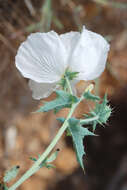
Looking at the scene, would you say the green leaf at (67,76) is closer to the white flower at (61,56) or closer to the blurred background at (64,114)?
the white flower at (61,56)

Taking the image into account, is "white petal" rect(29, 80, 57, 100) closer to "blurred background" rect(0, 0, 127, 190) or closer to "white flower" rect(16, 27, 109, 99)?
"white flower" rect(16, 27, 109, 99)

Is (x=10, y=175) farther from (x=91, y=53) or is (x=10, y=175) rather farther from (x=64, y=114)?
(x=64, y=114)

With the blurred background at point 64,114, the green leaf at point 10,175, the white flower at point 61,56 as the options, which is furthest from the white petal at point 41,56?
the blurred background at point 64,114

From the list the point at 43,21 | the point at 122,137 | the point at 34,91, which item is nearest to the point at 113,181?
the point at 122,137

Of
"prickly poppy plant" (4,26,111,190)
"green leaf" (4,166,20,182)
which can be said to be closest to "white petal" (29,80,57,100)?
"prickly poppy plant" (4,26,111,190)

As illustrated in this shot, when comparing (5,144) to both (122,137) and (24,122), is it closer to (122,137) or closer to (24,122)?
(24,122)
